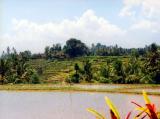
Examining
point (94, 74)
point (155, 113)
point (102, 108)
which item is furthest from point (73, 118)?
point (94, 74)

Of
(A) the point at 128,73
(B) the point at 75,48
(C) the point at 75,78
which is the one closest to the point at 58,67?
(C) the point at 75,78

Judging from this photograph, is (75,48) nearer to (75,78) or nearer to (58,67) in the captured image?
(58,67)

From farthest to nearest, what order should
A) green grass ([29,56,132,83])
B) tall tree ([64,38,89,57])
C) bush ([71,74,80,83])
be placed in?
tall tree ([64,38,89,57]) → green grass ([29,56,132,83]) → bush ([71,74,80,83])

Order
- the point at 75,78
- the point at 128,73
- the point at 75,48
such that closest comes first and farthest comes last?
1. the point at 128,73
2. the point at 75,78
3. the point at 75,48

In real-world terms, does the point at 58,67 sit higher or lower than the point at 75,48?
lower

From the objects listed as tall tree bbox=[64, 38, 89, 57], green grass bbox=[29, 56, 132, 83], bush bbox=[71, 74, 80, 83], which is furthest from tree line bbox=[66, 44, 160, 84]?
tall tree bbox=[64, 38, 89, 57]

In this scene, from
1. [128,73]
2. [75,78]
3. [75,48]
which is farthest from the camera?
[75,48]

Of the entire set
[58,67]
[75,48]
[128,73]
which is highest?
[75,48]

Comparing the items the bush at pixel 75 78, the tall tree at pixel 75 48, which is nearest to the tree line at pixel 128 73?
the bush at pixel 75 78

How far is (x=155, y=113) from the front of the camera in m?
0.65

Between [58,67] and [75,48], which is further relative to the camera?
[75,48]

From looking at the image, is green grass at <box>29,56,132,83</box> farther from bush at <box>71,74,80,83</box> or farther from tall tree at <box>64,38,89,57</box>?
tall tree at <box>64,38,89,57</box>

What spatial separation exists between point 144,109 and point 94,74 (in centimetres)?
2281

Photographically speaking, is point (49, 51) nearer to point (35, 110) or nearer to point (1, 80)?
point (1, 80)
